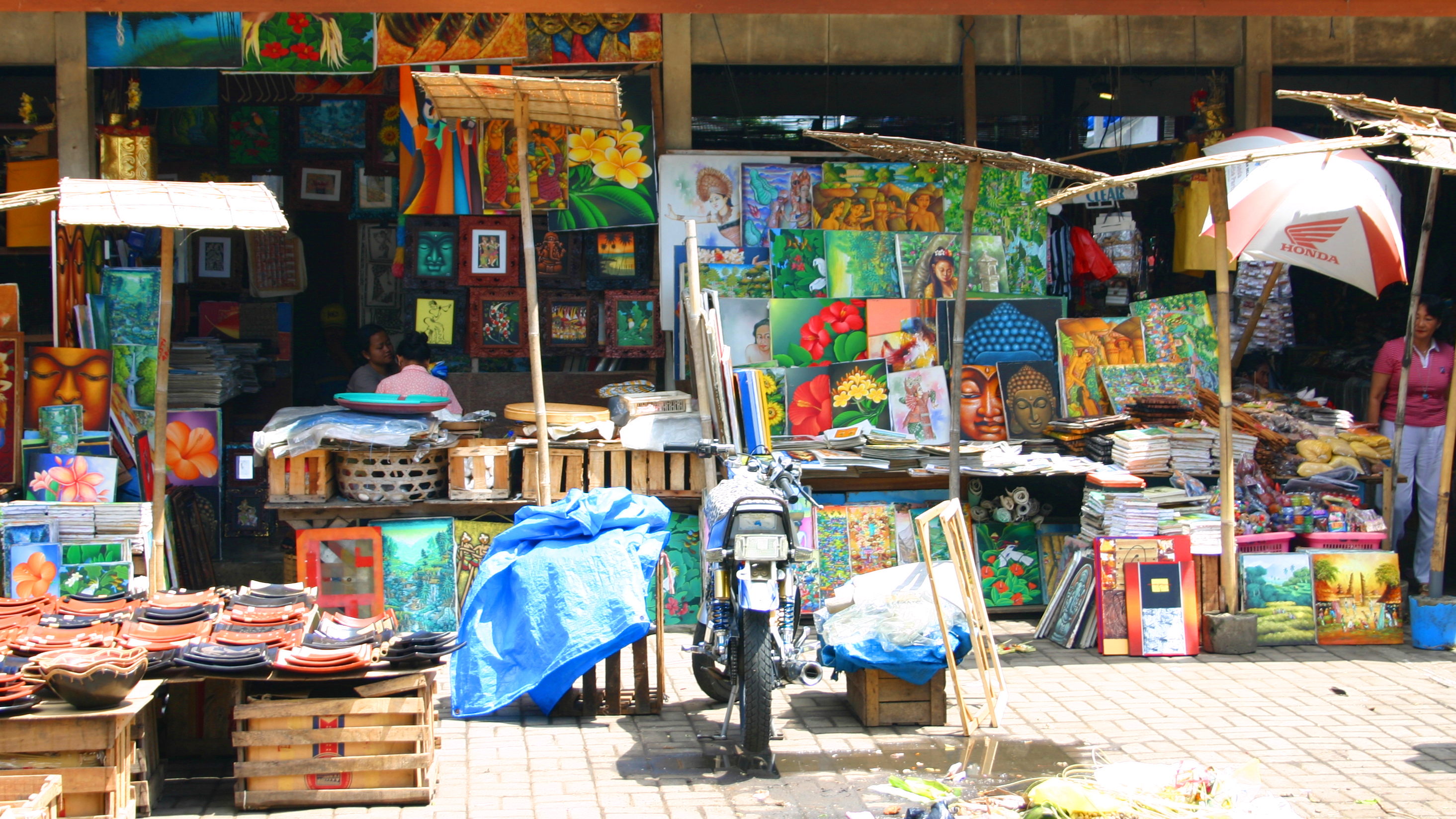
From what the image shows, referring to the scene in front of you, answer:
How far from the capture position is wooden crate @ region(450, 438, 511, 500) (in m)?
8.03

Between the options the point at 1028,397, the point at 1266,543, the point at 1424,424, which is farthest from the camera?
the point at 1028,397

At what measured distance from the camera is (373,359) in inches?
374

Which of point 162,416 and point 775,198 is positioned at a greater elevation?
point 775,198

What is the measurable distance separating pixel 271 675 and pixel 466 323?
472 cm

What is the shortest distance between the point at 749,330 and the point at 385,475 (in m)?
2.78

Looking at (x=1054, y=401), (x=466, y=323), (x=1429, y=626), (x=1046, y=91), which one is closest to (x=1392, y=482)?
(x=1429, y=626)

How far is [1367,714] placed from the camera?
21.7ft

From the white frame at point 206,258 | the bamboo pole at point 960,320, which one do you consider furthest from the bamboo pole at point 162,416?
the bamboo pole at point 960,320

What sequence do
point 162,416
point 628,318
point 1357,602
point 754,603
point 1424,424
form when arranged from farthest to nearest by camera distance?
point 628,318 < point 1424,424 < point 1357,602 < point 162,416 < point 754,603

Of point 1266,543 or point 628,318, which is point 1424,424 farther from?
point 628,318

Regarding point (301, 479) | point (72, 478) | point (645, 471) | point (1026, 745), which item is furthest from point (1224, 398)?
point (72, 478)

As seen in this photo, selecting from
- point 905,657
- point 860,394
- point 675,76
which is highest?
point 675,76

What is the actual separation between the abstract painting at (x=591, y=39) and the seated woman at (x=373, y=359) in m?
2.36

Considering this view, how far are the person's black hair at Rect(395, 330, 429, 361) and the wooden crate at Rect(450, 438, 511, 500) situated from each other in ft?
3.62
